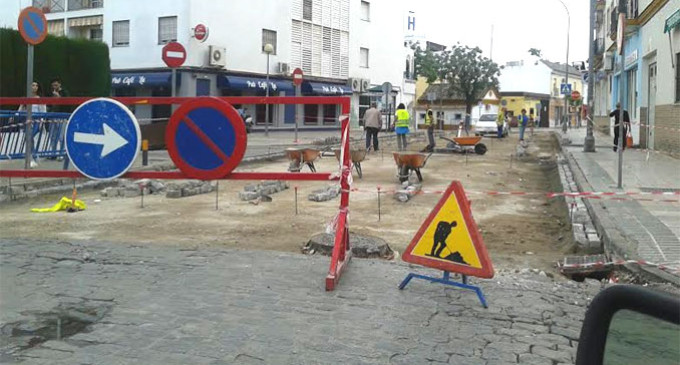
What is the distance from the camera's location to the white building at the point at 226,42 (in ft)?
107

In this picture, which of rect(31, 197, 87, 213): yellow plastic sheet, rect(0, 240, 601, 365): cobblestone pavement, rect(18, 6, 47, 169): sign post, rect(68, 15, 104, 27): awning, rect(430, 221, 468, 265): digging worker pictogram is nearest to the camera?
rect(0, 240, 601, 365): cobblestone pavement

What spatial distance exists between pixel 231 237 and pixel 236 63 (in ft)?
93.3

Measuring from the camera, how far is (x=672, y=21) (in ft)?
55.0

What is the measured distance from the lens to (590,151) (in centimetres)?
2069

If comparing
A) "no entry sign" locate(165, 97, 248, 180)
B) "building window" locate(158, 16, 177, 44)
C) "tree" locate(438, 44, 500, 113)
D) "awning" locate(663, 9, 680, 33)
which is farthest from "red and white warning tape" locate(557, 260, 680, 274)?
"tree" locate(438, 44, 500, 113)

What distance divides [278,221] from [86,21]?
31436mm

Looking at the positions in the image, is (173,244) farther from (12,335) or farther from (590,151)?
(590,151)

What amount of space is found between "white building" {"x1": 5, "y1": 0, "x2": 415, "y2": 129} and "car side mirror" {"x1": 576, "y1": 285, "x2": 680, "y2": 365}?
26.0 meters

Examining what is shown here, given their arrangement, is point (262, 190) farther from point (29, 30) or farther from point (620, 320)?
point (620, 320)

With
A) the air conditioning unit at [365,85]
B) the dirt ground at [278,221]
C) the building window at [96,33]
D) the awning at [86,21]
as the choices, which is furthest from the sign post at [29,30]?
the air conditioning unit at [365,85]

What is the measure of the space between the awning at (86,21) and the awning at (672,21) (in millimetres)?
28866

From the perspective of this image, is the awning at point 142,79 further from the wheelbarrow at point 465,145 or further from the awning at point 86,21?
the wheelbarrow at point 465,145

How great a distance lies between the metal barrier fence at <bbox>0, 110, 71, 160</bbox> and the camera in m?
11.3

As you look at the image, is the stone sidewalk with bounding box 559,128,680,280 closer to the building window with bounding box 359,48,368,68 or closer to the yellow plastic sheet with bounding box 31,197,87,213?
the yellow plastic sheet with bounding box 31,197,87,213
